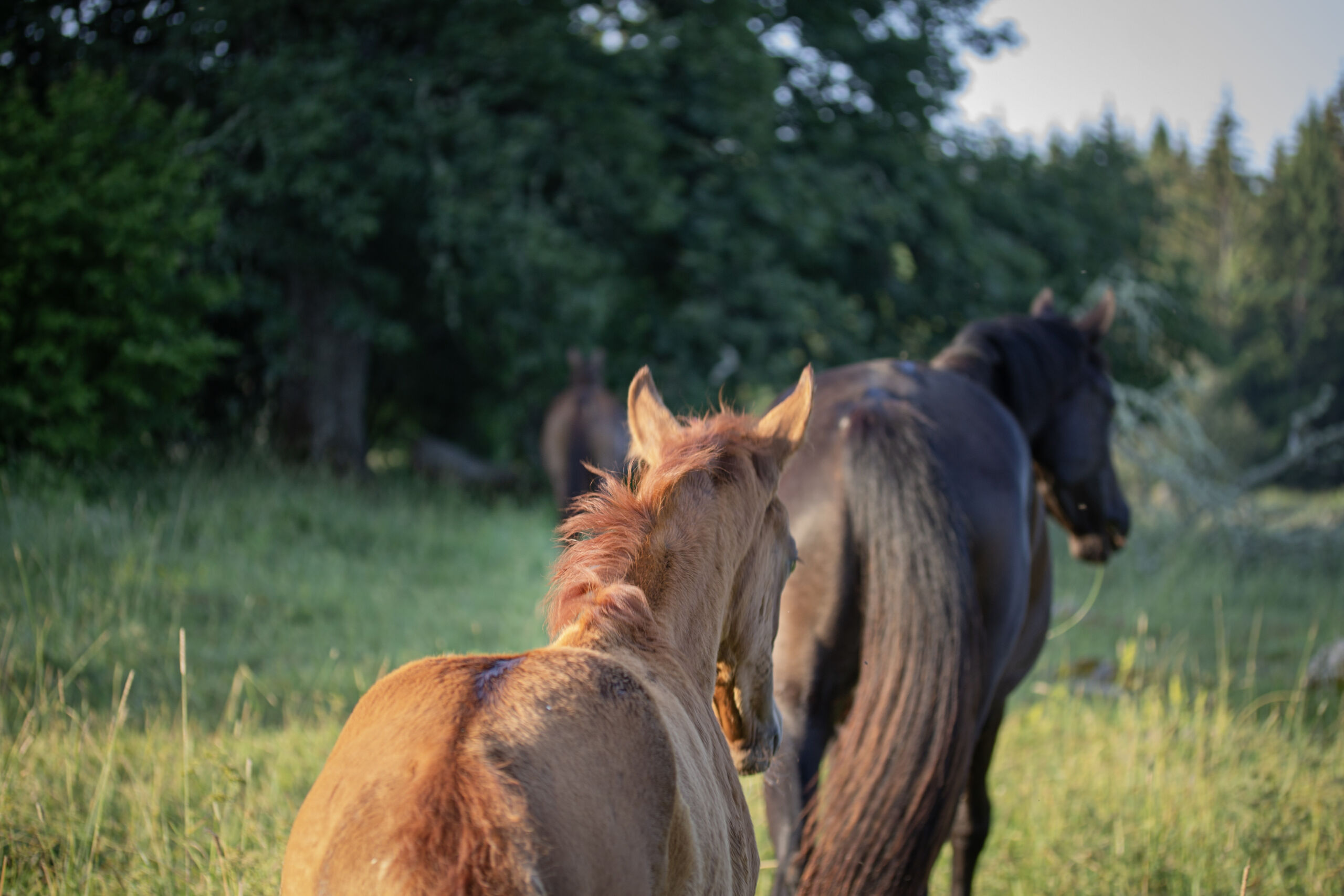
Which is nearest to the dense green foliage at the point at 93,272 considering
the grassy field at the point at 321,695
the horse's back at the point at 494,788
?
the grassy field at the point at 321,695

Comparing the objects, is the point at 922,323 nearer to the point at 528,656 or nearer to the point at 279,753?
the point at 279,753

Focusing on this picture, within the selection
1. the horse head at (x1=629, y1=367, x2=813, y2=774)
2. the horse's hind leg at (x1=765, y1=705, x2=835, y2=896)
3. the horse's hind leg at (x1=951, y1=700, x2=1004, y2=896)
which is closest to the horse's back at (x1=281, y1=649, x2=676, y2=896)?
the horse head at (x1=629, y1=367, x2=813, y2=774)

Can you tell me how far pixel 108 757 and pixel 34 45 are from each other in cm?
818

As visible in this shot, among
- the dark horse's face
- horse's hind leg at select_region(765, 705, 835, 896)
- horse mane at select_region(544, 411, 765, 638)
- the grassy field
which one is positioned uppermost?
horse mane at select_region(544, 411, 765, 638)

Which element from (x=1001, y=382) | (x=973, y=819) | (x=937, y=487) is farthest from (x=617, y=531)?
(x=1001, y=382)

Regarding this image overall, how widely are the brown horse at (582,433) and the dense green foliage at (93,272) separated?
108 inches

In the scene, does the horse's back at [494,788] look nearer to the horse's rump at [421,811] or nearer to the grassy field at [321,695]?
the horse's rump at [421,811]

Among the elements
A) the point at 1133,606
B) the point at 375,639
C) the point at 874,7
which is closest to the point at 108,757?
the point at 375,639

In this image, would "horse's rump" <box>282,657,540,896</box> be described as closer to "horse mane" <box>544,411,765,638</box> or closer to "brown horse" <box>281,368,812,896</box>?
"brown horse" <box>281,368,812,896</box>

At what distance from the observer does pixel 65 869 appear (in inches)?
92.8

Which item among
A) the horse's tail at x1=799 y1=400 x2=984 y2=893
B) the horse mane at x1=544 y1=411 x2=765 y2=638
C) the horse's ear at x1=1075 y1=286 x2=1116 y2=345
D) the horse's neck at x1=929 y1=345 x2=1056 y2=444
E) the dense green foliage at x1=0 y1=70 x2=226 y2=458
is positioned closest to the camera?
the horse mane at x1=544 y1=411 x2=765 y2=638

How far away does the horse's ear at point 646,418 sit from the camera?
194 centimetres

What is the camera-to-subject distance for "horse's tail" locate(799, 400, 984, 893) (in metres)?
2.44

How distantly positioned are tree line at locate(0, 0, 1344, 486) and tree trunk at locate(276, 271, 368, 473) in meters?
0.03
